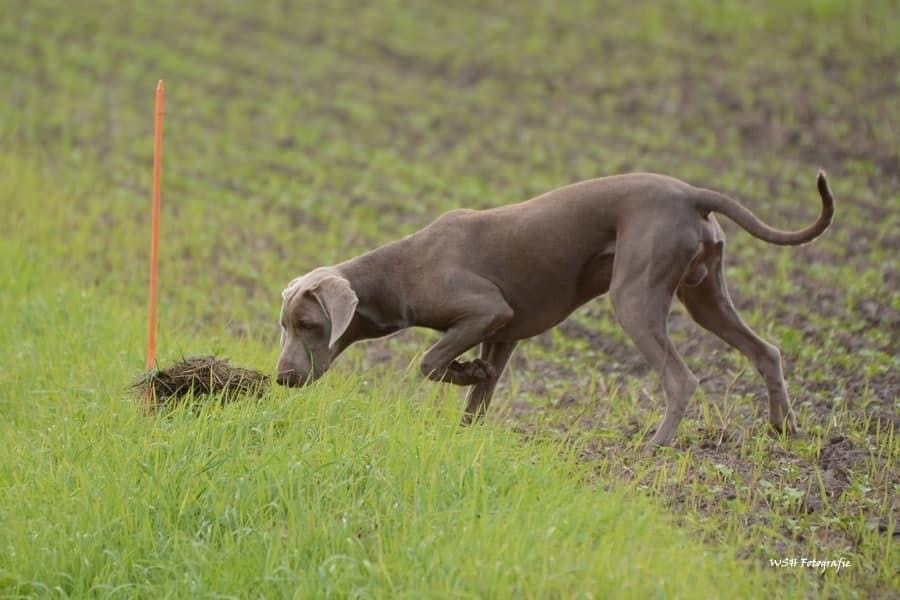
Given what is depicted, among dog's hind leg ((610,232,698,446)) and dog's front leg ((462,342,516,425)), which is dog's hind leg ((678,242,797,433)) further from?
dog's front leg ((462,342,516,425))

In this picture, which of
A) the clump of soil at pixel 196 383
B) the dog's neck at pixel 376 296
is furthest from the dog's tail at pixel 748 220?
the clump of soil at pixel 196 383

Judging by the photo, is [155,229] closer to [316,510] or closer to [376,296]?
[376,296]

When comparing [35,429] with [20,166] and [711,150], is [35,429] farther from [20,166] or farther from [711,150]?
[711,150]

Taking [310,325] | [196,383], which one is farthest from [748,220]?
[196,383]

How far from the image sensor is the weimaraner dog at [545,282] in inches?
269

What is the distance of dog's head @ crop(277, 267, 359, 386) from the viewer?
6863mm

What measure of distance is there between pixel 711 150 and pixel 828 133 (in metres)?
1.50

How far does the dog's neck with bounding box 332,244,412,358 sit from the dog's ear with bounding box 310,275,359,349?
0.59 feet

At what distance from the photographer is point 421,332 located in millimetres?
9906

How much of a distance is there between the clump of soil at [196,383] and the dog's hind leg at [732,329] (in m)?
2.43

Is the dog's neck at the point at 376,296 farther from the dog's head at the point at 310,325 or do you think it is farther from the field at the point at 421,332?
the field at the point at 421,332

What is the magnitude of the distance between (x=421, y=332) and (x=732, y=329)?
315 centimetres

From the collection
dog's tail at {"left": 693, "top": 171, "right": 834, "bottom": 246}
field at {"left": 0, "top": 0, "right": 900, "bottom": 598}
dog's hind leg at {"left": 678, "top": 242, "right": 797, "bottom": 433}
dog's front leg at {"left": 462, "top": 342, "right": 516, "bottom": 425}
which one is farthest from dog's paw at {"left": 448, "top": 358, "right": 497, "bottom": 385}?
dog's tail at {"left": 693, "top": 171, "right": 834, "bottom": 246}

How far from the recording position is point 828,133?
1523cm
